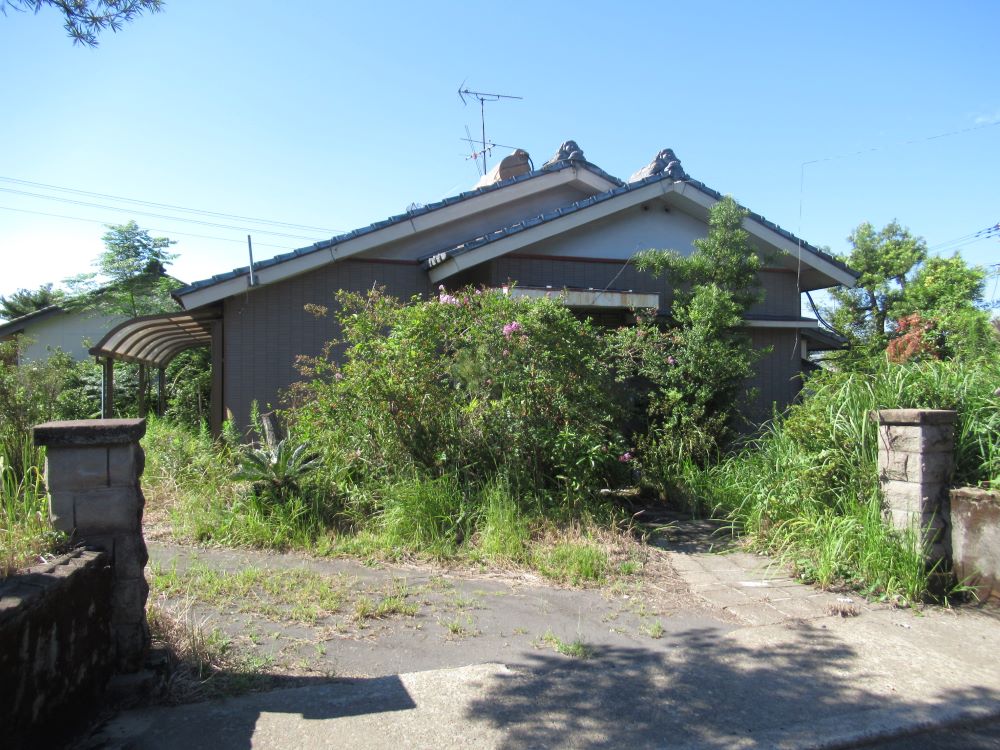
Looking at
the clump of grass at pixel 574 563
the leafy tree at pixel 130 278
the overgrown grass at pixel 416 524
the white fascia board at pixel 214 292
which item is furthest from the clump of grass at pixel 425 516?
the leafy tree at pixel 130 278

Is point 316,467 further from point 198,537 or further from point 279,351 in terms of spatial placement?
point 279,351

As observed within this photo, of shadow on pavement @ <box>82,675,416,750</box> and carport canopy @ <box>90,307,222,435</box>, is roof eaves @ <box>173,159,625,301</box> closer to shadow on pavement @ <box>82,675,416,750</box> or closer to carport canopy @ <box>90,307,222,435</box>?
carport canopy @ <box>90,307,222,435</box>

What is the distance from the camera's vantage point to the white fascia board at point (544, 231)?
925cm

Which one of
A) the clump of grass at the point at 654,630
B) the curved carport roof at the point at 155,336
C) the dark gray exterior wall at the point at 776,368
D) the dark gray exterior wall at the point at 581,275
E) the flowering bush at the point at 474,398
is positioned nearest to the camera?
the clump of grass at the point at 654,630

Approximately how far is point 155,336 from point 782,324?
1004 cm

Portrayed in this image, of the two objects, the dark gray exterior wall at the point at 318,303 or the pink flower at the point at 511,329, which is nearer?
the pink flower at the point at 511,329

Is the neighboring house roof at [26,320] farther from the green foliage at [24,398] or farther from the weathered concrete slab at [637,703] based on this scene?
the weathered concrete slab at [637,703]

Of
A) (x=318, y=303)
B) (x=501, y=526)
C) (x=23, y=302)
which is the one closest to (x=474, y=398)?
(x=501, y=526)

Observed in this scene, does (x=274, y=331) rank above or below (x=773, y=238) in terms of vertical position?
below

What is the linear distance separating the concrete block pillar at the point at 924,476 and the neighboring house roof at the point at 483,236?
5.78 metres

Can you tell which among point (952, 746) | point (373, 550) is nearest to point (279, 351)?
point (373, 550)

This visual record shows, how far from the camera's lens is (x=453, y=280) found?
399 inches

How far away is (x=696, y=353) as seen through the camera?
8.70m

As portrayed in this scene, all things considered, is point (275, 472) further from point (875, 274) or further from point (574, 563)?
point (875, 274)
